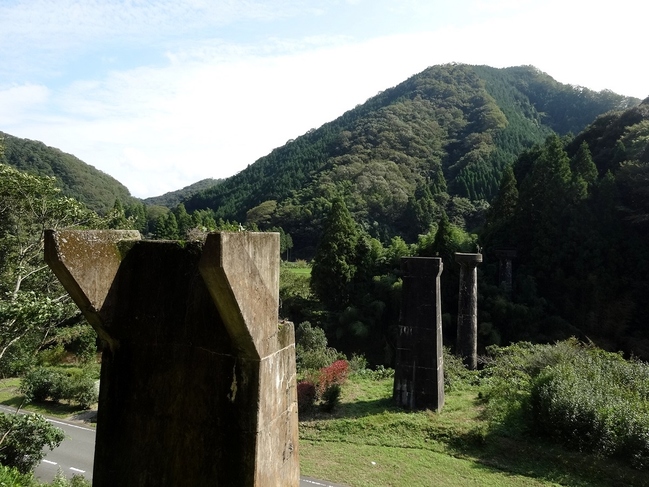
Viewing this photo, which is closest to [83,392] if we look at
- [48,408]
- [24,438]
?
[48,408]

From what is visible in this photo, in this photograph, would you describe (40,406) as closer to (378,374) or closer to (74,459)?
(74,459)

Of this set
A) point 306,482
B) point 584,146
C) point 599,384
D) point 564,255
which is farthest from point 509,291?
point 306,482

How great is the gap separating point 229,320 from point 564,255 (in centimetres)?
2665

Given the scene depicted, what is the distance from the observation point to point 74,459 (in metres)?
10.6

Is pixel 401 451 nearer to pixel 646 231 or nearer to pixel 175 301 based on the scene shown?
pixel 175 301

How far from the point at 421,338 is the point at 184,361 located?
10248 mm

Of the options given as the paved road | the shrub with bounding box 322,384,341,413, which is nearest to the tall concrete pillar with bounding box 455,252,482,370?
the shrub with bounding box 322,384,341,413

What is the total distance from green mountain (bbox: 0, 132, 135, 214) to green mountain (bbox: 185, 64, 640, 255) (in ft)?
43.7

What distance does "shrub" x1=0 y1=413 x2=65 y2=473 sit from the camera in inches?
300

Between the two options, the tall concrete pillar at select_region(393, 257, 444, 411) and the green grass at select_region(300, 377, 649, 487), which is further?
the tall concrete pillar at select_region(393, 257, 444, 411)

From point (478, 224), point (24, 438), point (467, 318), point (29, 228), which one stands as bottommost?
point (24, 438)

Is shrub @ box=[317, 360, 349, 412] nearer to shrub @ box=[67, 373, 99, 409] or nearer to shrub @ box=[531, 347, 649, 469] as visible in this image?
shrub @ box=[531, 347, 649, 469]

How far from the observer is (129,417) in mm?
2725

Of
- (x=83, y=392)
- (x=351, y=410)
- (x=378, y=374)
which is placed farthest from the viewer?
(x=378, y=374)
